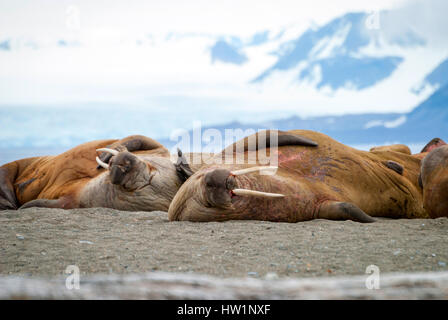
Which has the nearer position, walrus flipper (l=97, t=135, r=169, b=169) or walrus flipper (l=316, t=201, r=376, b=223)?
walrus flipper (l=316, t=201, r=376, b=223)

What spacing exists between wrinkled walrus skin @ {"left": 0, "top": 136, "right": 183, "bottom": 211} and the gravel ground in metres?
1.48

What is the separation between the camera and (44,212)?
6.16m

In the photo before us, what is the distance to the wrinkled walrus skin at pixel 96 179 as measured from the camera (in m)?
6.81

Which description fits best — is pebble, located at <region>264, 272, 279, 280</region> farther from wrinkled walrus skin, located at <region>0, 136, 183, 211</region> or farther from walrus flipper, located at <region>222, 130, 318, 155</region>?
wrinkled walrus skin, located at <region>0, 136, 183, 211</region>

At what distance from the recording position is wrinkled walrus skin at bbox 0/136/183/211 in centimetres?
681

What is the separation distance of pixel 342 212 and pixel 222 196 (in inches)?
49.4

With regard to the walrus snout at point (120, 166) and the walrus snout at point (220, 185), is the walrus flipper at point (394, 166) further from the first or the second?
the walrus snout at point (120, 166)

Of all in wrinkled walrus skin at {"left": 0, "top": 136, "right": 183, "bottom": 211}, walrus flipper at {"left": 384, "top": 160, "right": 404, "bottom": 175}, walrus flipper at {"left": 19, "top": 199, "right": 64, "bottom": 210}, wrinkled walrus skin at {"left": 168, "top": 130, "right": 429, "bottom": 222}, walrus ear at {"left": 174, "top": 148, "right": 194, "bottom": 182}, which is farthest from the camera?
walrus flipper at {"left": 19, "top": 199, "right": 64, "bottom": 210}

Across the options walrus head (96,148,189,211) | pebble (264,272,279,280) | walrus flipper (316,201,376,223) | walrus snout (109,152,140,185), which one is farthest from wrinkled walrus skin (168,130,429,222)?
pebble (264,272,279,280)

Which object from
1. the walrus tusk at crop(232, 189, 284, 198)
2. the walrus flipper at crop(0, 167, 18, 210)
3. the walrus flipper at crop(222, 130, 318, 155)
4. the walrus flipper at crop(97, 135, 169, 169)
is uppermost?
the walrus flipper at crop(222, 130, 318, 155)

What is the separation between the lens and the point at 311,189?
17.5ft

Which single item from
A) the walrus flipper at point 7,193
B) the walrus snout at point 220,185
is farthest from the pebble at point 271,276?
the walrus flipper at point 7,193

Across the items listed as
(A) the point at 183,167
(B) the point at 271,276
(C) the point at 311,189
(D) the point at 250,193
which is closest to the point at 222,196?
(D) the point at 250,193
